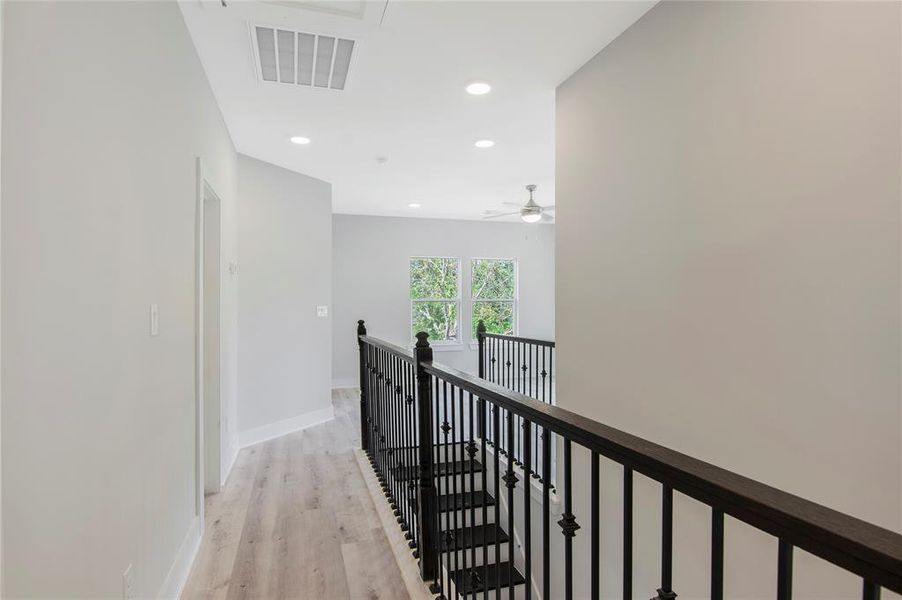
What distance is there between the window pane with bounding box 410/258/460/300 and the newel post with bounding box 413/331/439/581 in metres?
5.80

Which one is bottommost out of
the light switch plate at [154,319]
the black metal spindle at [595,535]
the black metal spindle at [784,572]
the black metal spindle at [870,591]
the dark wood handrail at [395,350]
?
the black metal spindle at [595,535]

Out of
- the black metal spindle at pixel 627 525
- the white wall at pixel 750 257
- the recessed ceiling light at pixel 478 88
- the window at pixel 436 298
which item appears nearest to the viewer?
the black metal spindle at pixel 627 525

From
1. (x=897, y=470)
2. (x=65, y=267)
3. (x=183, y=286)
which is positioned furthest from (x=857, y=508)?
(x=183, y=286)

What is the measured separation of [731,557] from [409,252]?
655 centimetres

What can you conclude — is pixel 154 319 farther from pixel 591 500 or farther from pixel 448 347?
pixel 448 347

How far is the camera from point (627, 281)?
2.55 m

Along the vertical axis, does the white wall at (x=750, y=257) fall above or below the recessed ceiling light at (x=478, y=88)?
below

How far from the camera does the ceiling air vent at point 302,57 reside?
2.53 meters

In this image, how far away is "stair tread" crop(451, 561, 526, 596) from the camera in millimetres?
1515

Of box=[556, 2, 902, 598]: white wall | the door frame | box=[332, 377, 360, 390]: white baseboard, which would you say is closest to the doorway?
the door frame

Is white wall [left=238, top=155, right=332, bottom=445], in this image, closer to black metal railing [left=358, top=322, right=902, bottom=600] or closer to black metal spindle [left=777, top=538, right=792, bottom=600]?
black metal railing [left=358, top=322, right=902, bottom=600]

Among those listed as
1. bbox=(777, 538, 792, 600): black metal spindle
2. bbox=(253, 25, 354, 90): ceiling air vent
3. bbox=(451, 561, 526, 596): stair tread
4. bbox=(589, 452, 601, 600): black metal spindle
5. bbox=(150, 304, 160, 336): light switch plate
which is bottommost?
bbox=(451, 561, 526, 596): stair tread

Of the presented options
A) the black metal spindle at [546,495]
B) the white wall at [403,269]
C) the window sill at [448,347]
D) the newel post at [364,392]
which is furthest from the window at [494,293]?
the black metal spindle at [546,495]

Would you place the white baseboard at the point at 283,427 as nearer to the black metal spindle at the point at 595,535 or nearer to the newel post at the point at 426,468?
the newel post at the point at 426,468
